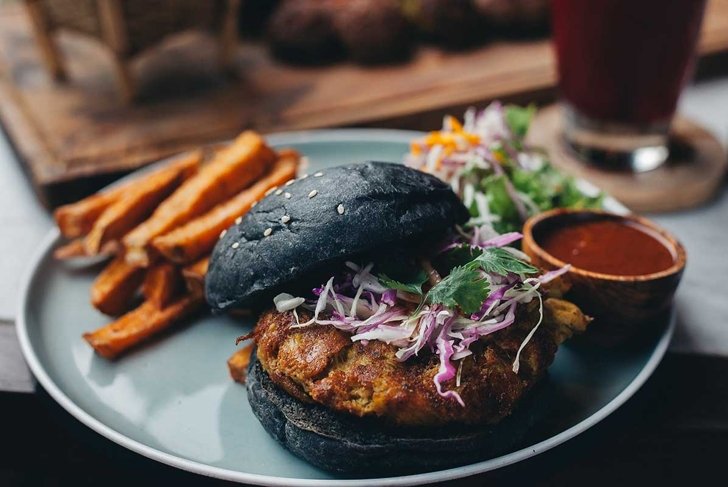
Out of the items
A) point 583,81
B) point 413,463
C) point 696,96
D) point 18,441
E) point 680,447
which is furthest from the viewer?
point 696,96

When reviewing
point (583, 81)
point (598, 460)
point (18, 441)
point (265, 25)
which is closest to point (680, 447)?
point (598, 460)

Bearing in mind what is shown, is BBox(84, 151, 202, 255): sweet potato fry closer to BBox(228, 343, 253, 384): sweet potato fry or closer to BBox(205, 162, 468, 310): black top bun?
BBox(205, 162, 468, 310): black top bun

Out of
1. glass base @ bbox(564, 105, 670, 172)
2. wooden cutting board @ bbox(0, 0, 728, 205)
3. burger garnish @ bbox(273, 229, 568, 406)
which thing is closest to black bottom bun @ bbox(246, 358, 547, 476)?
burger garnish @ bbox(273, 229, 568, 406)

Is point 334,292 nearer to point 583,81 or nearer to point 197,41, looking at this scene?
point 583,81

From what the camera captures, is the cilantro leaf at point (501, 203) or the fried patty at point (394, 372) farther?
the cilantro leaf at point (501, 203)

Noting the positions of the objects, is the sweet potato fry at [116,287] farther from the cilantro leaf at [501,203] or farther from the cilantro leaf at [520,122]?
the cilantro leaf at [520,122]

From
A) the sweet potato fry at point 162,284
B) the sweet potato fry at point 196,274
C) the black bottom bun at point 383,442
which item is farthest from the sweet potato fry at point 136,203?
the black bottom bun at point 383,442
